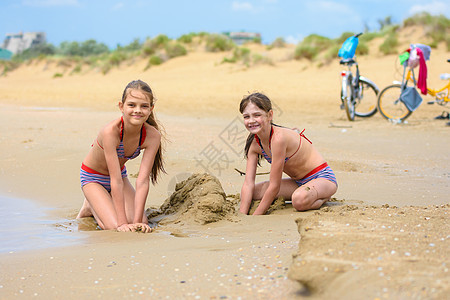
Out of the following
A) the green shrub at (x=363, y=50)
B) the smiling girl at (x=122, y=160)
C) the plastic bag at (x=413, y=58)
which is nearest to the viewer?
the smiling girl at (x=122, y=160)

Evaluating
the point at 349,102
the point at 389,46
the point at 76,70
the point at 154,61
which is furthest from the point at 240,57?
the point at 349,102

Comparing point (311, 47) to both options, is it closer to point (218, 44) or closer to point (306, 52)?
point (306, 52)

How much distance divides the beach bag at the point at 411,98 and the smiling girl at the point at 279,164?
6.32 meters

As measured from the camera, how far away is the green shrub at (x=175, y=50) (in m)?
26.0

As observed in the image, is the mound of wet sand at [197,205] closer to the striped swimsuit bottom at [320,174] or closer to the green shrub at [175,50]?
the striped swimsuit bottom at [320,174]

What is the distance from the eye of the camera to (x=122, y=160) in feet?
14.2

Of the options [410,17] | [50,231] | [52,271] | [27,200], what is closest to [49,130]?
[27,200]

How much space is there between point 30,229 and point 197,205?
1203 mm

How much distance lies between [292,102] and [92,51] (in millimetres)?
32263

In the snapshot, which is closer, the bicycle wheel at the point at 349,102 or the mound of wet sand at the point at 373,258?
the mound of wet sand at the point at 373,258

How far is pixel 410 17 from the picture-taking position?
20.4 meters

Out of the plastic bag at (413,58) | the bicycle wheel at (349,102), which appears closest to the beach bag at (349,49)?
the bicycle wheel at (349,102)

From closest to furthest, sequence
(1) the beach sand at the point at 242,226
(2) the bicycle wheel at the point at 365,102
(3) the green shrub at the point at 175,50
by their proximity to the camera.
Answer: (1) the beach sand at the point at 242,226, (2) the bicycle wheel at the point at 365,102, (3) the green shrub at the point at 175,50

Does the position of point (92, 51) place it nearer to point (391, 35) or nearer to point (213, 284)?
point (391, 35)
